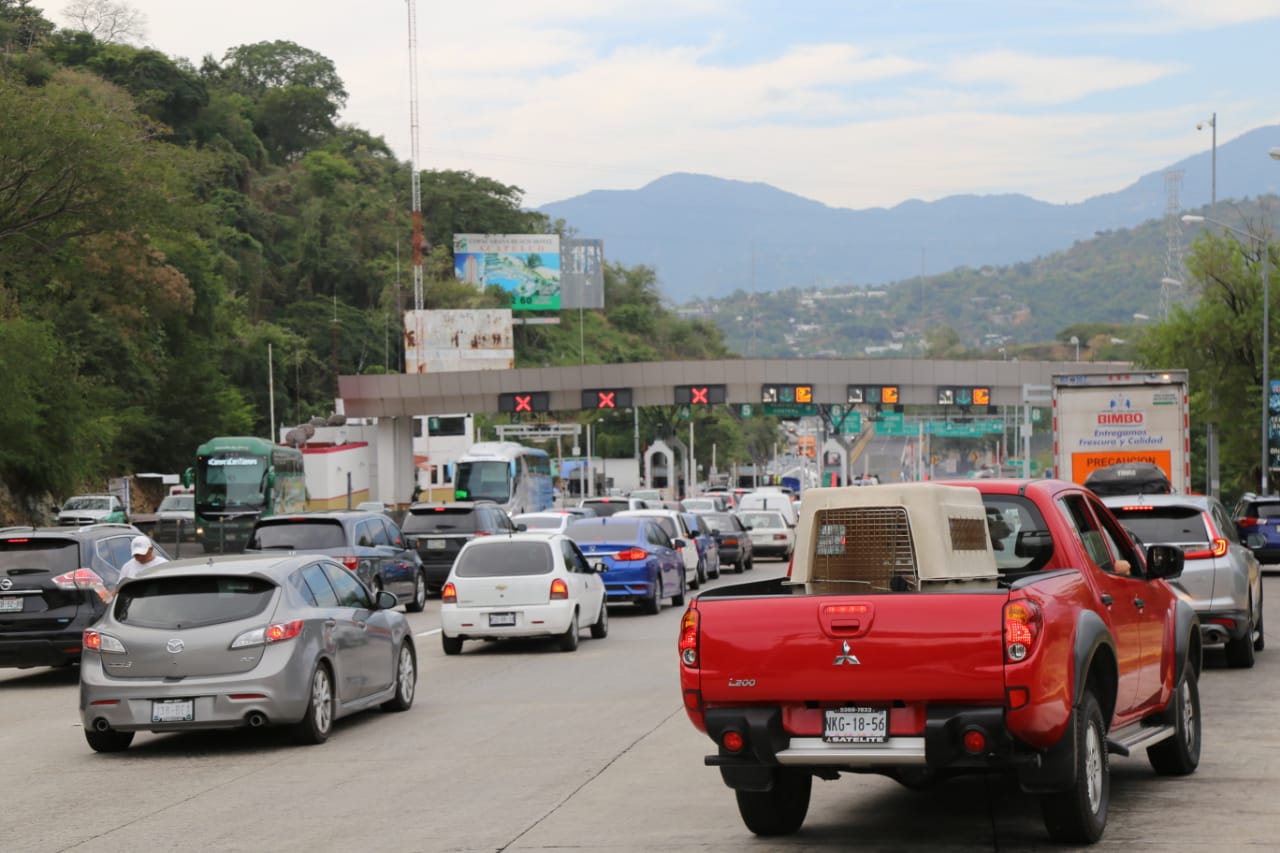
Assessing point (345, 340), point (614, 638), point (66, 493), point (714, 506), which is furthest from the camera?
point (345, 340)

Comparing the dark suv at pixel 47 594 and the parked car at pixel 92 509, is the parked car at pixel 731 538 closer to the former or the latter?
the parked car at pixel 92 509

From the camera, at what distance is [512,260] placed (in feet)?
424

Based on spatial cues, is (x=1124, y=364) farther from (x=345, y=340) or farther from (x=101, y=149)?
(x=345, y=340)

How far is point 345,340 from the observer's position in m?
117

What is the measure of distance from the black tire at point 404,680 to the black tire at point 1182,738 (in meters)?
7.11

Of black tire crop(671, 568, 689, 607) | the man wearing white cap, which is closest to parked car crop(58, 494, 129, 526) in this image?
black tire crop(671, 568, 689, 607)

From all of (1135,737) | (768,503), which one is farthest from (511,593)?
(768,503)

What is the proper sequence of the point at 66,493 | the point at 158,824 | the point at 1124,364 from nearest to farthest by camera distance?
the point at 158,824 → the point at 66,493 → the point at 1124,364

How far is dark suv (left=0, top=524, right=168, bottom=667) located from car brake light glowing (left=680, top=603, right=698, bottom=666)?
1179 centimetres

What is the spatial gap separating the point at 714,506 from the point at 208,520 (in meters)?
15.9

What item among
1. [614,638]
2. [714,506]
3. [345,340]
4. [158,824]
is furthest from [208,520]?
[345,340]

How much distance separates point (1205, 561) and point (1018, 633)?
1009cm

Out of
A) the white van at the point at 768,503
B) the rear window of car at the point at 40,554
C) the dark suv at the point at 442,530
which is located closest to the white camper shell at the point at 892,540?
the rear window of car at the point at 40,554

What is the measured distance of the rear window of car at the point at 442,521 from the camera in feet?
109
